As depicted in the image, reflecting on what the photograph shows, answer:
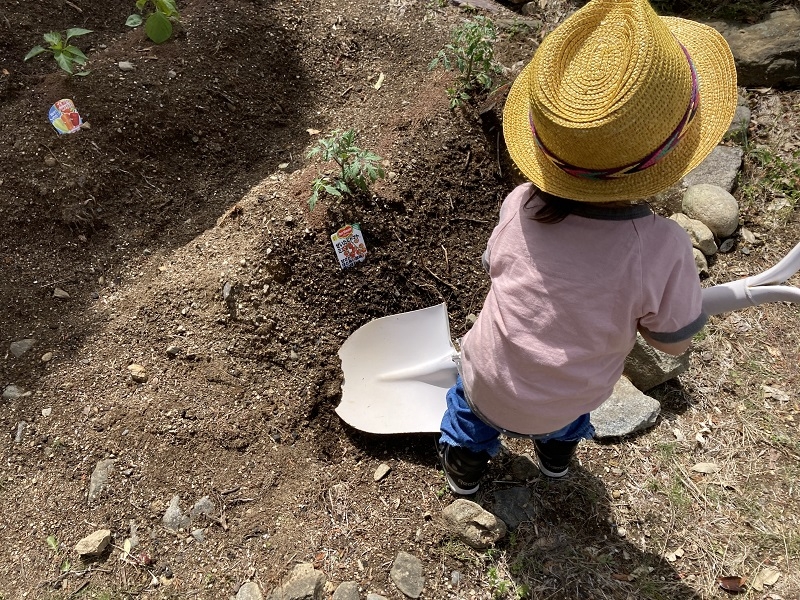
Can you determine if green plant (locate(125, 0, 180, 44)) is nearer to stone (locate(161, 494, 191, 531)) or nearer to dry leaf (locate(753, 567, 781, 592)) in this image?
stone (locate(161, 494, 191, 531))

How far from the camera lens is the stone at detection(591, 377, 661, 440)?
6.24 feet

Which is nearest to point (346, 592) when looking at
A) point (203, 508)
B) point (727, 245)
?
point (203, 508)

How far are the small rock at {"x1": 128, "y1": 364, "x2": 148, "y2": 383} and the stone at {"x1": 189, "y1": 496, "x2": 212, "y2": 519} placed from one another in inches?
19.4

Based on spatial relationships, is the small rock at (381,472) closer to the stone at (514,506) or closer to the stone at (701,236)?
the stone at (514,506)

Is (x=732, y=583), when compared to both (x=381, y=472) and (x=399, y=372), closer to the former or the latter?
(x=381, y=472)

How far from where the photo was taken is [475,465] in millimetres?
1684

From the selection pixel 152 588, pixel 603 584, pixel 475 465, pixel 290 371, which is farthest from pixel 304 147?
pixel 603 584

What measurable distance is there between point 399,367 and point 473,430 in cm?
53

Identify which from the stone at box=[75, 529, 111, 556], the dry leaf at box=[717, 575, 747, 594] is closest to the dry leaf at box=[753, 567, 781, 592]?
the dry leaf at box=[717, 575, 747, 594]

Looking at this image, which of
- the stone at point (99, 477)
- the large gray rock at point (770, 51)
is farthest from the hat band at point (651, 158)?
the large gray rock at point (770, 51)

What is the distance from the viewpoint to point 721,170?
2410mm

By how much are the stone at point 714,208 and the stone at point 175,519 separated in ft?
7.28

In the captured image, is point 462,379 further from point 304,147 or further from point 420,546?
point 304,147

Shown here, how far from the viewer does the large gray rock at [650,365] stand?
193 centimetres
